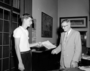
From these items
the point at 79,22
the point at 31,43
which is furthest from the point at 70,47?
the point at 79,22

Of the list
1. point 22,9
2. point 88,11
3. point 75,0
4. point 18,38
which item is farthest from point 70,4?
point 18,38

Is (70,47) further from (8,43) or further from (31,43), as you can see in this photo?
(8,43)

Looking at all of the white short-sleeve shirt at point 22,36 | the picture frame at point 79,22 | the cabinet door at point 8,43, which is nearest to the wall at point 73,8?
the picture frame at point 79,22

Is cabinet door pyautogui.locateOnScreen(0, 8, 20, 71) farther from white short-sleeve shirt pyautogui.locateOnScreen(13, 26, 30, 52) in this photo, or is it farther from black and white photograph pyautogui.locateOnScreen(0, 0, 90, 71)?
white short-sleeve shirt pyautogui.locateOnScreen(13, 26, 30, 52)

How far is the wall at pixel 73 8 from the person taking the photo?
863 cm

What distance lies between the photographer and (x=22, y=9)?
454 cm

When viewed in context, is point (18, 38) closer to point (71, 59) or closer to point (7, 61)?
point (71, 59)

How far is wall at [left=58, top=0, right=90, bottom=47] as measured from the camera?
340 inches

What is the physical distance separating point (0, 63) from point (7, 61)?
1.43ft

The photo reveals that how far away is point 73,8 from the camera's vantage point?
890 cm

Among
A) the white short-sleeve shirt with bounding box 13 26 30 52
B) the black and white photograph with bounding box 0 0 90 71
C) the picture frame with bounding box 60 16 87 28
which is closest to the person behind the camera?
the white short-sleeve shirt with bounding box 13 26 30 52

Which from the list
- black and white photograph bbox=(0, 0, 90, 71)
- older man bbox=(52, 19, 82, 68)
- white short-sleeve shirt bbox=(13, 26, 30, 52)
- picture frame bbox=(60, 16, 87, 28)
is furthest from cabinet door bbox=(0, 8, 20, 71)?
picture frame bbox=(60, 16, 87, 28)

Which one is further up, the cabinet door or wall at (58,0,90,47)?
wall at (58,0,90,47)

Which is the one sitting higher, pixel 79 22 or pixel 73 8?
pixel 73 8
